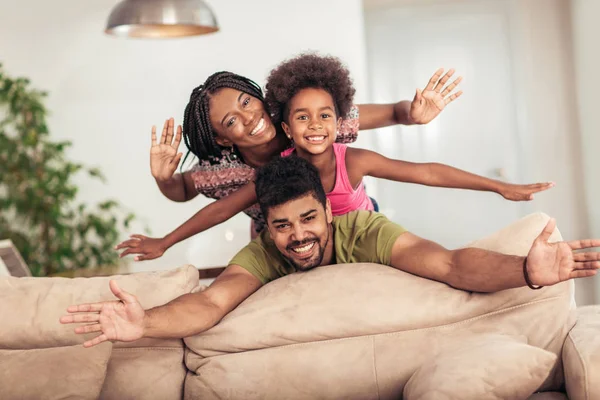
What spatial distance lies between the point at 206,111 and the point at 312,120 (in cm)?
42

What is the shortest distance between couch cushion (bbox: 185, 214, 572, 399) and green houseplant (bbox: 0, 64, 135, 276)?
3191 mm

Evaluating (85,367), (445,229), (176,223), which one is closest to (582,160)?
(445,229)

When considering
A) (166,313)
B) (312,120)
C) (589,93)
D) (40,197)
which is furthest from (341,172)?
(40,197)

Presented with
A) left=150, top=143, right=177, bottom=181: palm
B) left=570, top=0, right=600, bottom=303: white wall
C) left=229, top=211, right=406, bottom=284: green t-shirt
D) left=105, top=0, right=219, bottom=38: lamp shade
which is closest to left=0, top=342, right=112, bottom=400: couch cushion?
left=229, top=211, right=406, bottom=284: green t-shirt

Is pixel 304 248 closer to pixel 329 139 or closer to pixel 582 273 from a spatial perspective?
pixel 329 139

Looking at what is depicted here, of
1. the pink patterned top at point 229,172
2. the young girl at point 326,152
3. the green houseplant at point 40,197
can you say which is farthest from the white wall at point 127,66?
the young girl at point 326,152

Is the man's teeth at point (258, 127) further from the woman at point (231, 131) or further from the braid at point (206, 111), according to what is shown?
the braid at point (206, 111)

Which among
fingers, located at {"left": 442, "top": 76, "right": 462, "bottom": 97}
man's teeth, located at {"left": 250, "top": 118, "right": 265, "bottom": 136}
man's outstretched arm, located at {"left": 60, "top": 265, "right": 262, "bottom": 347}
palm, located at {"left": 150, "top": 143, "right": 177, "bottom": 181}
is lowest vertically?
man's outstretched arm, located at {"left": 60, "top": 265, "right": 262, "bottom": 347}

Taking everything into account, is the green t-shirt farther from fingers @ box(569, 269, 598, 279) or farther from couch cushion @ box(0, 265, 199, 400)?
fingers @ box(569, 269, 598, 279)

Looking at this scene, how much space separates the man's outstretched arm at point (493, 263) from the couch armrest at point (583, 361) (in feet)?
0.54

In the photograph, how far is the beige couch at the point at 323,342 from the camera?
76.4 inches

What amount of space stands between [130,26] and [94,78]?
59.5 inches

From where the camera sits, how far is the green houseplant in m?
5.03

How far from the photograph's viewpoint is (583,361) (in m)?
1.75
